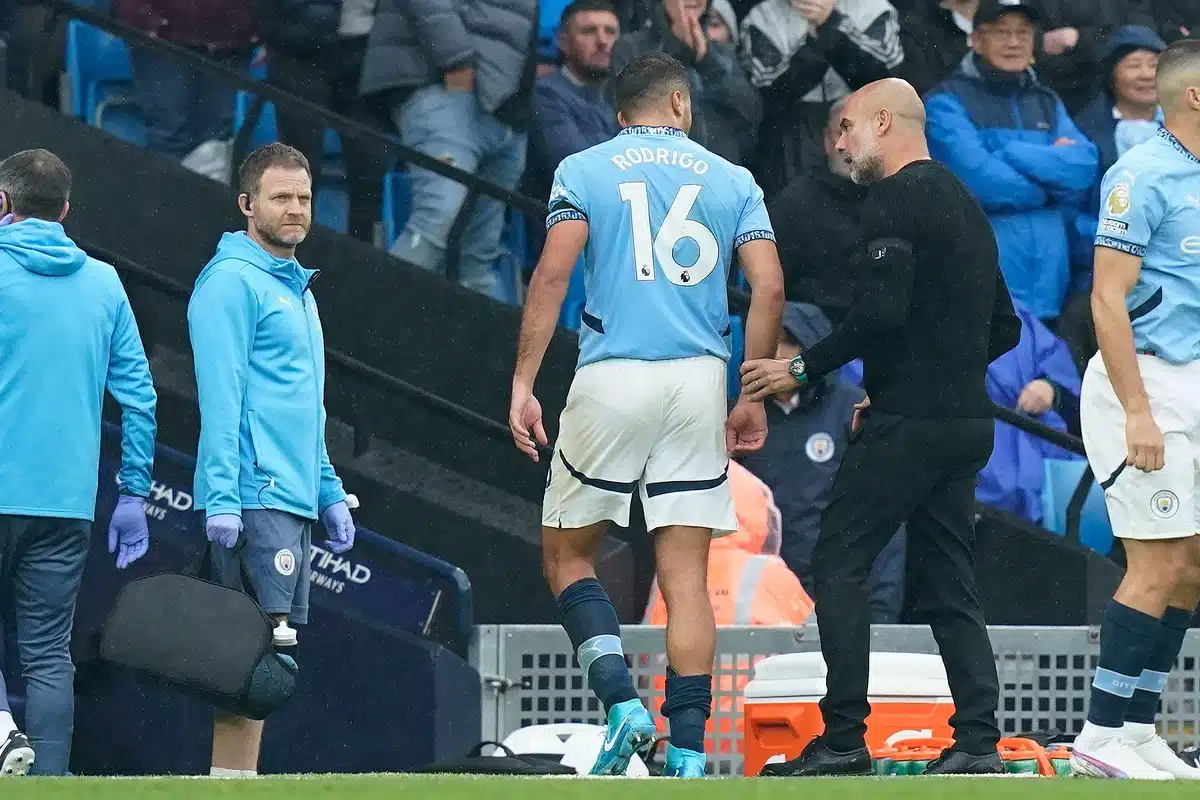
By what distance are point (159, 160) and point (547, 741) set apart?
4.01 meters

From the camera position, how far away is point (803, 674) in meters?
7.63

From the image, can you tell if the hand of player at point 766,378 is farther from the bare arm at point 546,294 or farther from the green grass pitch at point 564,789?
the green grass pitch at point 564,789

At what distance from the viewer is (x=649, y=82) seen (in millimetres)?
7219

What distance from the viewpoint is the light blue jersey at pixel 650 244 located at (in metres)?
7.00

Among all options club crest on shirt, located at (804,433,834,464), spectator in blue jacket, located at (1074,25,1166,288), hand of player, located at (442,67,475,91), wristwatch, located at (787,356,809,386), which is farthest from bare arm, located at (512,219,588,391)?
spectator in blue jacket, located at (1074,25,1166,288)

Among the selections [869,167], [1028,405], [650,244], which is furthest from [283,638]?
[1028,405]

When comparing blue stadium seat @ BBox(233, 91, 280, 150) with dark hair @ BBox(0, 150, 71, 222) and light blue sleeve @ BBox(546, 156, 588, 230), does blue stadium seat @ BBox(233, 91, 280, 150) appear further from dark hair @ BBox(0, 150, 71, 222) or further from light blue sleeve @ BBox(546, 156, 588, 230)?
light blue sleeve @ BBox(546, 156, 588, 230)

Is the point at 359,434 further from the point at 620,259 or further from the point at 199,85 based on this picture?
the point at 620,259

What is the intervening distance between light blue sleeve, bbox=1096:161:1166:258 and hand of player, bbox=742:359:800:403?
1.05m

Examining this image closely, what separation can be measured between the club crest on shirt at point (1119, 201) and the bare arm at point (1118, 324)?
0.12 metres

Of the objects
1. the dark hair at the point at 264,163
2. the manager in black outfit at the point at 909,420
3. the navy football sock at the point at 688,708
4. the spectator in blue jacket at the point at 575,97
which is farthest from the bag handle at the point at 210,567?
the spectator in blue jacket at the point at 575,97

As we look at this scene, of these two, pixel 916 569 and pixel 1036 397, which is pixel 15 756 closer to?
pixel 916 569

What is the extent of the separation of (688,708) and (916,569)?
2.93 ft

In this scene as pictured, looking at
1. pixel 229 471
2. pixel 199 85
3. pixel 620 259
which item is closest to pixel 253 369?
pixel 229 471
